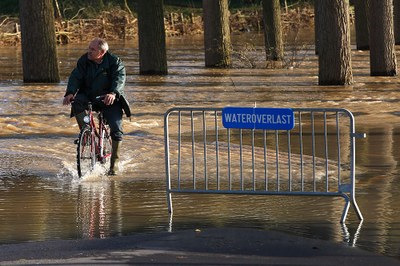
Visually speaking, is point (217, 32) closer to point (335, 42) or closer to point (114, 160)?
point (335, 42)

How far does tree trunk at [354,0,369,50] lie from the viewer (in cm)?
3588

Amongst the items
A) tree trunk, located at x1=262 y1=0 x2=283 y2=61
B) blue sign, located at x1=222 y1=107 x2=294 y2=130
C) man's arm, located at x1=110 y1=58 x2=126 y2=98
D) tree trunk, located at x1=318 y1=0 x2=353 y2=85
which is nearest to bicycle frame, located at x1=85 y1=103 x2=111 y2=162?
man's arm, located at x1=110 y1=58 x2=126 y2=98

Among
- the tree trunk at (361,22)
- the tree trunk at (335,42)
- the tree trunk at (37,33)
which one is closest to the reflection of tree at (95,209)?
the tree trunk at (335,42)

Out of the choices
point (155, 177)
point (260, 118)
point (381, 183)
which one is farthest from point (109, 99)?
point (381, 183)

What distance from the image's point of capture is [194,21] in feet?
181

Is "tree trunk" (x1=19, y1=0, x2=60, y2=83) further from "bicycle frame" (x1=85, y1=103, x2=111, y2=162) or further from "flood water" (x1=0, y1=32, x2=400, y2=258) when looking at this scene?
"bicycle frame" (x1=85, y1=103, x2=111, y2=162)

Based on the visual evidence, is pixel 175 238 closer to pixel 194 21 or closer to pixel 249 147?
pixel 249 147

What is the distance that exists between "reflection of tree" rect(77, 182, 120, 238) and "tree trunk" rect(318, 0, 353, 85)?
488 inches

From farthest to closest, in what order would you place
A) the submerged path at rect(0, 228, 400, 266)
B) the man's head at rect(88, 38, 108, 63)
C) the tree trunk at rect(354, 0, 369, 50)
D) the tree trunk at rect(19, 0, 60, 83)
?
the tree trunk at rect(354, 0, 369, 50) → the tree trunk at rect(19, 0, 60, 83) → the man's head at rect(88, 38, 108, 63) → the submerged path at rect(0, 228, 400, 266)

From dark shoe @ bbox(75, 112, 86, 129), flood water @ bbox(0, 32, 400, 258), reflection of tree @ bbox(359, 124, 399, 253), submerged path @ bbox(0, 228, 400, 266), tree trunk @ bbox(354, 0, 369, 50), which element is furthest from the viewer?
tree trunk @ bbox(354, 0, 369, 50)

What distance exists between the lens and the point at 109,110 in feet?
46.1

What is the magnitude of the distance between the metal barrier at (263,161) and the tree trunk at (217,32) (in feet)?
35.6

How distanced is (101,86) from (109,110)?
0.30 m

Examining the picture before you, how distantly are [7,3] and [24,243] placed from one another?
50.8 metres
